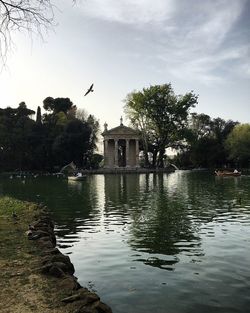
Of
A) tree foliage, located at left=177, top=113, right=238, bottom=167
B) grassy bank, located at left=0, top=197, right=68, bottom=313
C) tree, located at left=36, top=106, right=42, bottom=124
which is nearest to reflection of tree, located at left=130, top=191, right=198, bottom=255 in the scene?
grassy bank, located at left=0, top=197, right=68, bottom=313

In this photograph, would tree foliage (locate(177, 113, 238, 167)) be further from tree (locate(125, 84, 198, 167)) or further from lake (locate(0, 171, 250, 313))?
lake (locate(0, 171, 250, 313))

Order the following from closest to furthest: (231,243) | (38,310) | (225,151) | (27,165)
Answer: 1. (38,310)
2. (231,243)
3. (27,165)
4. (225,151)

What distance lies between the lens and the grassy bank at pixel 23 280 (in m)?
8.97

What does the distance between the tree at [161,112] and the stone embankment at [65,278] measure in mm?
109830

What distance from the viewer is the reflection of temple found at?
14138 cm

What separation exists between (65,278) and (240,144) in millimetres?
115790

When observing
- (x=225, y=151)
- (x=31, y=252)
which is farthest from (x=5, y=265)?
(x=225, y=151)

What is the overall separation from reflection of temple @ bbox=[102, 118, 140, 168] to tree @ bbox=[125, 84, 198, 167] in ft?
32.0

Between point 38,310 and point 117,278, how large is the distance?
511 centimetres

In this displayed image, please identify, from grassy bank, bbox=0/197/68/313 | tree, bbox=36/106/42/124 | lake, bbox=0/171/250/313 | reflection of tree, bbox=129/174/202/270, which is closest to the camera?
grassy bank, bbox=0/197/68/313

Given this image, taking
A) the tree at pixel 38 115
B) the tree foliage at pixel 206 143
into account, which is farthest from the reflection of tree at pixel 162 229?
the tree at pixel 38 115

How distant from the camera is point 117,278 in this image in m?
13.5

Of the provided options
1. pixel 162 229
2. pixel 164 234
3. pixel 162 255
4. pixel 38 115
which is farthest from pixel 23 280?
pixel 38 115

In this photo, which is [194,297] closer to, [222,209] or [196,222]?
[196,222]
